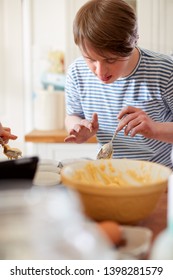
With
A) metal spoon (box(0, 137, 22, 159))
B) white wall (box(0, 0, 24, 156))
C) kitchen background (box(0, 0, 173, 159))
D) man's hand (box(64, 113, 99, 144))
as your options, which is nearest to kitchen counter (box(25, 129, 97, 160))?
kitchen background (box(0, 0, 173, 159))

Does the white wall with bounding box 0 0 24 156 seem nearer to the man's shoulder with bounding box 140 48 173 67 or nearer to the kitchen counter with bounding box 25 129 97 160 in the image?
the kitchen counter with bounding box 25 129 97 160

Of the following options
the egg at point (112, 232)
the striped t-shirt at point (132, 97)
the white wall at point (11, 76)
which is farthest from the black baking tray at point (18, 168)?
the white wall at point (11, 76)

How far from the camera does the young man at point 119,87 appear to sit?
1.17m

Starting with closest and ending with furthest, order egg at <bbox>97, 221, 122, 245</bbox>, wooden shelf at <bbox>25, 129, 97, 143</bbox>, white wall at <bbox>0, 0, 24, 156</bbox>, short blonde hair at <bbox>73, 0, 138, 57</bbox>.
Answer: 1. egg at <bbox>97, 221, 122, 245</bbox>
2. short blonde hair at <bbox>73, 0, 138, 57</bbox>
3. wooden shelf at <bbox>25, 129, 97, 143</bbox>
4. white wall at <bbox>0, 0, 24, 156</bbox>

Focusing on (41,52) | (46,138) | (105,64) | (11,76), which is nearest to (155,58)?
(105,64)

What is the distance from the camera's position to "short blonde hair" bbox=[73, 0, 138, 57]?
3.77ft

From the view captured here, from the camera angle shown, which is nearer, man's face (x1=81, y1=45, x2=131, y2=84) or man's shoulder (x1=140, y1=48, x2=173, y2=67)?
man's face (x1=81, y1=45, x2=131, y2=84)

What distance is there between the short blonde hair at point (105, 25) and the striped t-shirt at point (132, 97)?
33 centimetres

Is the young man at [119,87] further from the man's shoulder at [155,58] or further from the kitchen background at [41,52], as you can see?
the kitchen background at [41,52]

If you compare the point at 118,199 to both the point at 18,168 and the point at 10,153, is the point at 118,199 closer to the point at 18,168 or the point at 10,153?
the point at 18,168

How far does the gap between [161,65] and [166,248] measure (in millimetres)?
1036

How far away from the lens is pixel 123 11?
1172 mm

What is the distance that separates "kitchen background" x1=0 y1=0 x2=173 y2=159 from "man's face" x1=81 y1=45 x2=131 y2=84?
1358mm
